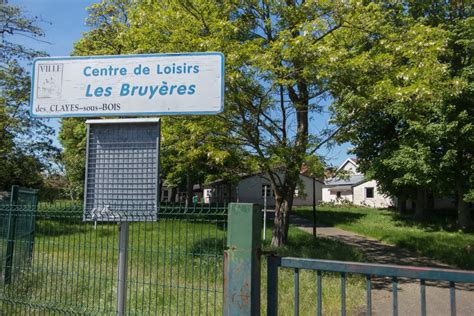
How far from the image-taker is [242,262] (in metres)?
3.43

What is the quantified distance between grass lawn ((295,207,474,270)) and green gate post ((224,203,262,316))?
12.1m

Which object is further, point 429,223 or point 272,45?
point 429,223

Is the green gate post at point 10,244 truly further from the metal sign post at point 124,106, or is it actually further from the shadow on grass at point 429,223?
the shadow on grass at point 429,223

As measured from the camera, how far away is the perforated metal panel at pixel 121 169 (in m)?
4.32

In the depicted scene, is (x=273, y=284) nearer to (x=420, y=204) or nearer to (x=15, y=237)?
(x=15, y=237)

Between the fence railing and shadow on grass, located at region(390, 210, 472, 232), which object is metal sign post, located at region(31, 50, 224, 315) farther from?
shadow on grass, located at region(390, 210, 472, 232)

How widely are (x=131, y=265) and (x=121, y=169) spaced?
44.4 inches

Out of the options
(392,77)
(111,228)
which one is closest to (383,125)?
(392,77)

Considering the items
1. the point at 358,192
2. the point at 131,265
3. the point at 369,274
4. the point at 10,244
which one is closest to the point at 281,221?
the point at 10,244

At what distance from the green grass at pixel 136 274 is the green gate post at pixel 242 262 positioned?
1.42 ft

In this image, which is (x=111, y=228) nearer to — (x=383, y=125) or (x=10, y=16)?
(x=10, y=16)

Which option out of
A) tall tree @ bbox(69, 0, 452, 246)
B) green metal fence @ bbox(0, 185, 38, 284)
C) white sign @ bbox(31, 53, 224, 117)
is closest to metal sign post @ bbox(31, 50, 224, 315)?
white sign @ bbox(31, 53, 224, 117)

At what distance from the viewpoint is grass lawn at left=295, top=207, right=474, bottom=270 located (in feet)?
50.6

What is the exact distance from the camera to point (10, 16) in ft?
56.2
